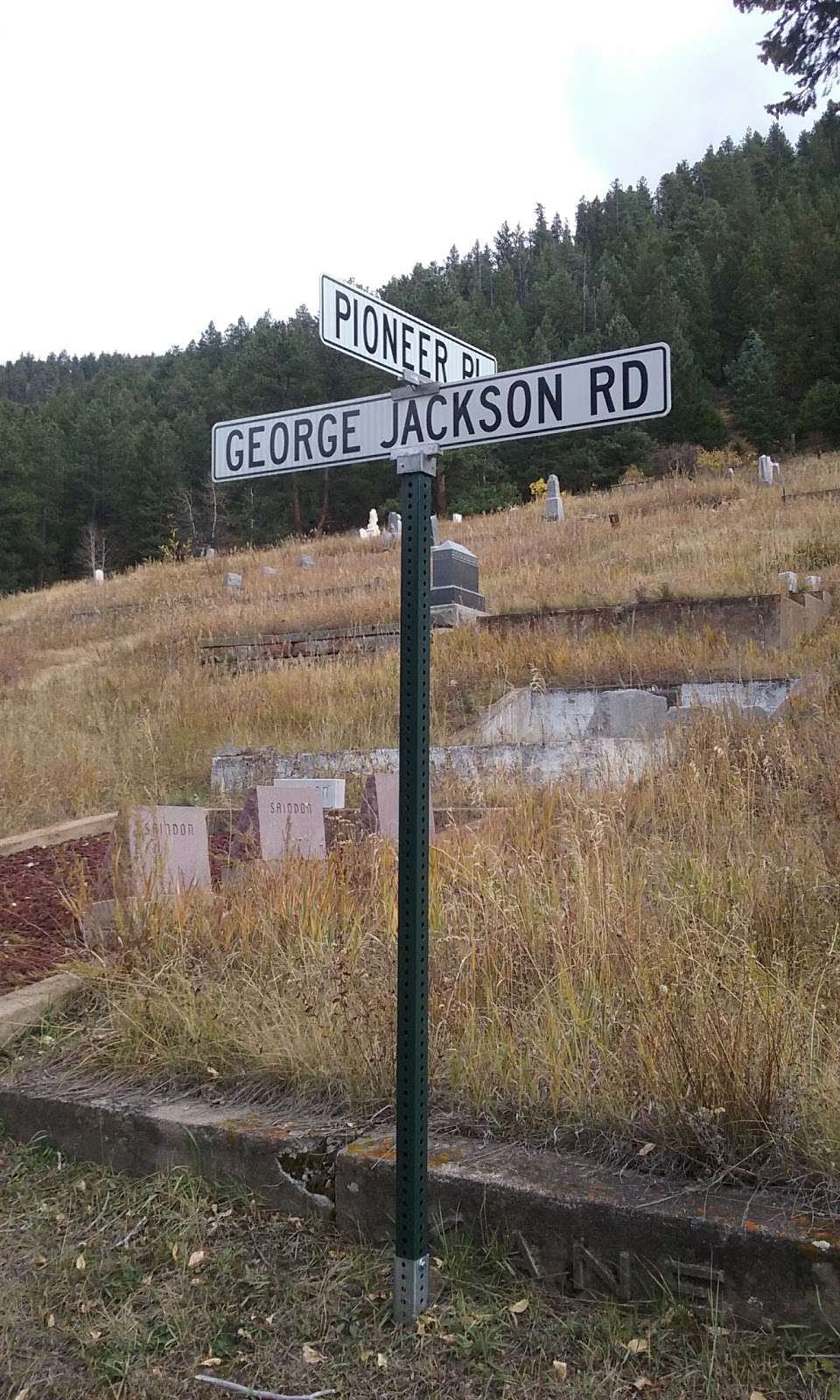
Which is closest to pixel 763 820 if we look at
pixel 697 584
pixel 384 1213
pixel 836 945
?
pixel 836 945

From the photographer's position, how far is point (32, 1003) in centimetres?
350

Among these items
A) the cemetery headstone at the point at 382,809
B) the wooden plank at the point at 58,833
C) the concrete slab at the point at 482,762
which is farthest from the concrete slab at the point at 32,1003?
the concrete slab at the point at 482,762

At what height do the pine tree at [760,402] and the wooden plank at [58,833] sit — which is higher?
the pine tree at [760,402]

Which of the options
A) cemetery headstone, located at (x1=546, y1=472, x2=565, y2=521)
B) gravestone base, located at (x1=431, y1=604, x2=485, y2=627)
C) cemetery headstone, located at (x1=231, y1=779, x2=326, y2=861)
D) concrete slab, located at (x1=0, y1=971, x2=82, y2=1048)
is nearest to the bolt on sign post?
concrete slab, located at (x1=0, y1=971, x2=82, y2=1048)

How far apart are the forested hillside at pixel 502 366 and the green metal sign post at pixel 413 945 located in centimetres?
3792

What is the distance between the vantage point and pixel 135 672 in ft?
40.4

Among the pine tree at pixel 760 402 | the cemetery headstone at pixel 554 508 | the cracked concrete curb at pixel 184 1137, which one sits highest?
the pine tree at pixel 760 402

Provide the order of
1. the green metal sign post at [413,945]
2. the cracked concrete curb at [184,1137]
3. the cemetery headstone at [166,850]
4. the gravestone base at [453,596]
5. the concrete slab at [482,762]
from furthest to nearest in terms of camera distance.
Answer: the gravestone base at [453,596] → the concrete slab at [482,762] → the cemetery headstone at [166,850] → the cracked concrete curb at [184,1137] → the green metal sign post at [413,945]

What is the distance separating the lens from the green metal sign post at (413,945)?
213 cm

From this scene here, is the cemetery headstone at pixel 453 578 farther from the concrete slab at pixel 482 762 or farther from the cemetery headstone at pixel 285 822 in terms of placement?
the cemetery headstone at pixel 285 822

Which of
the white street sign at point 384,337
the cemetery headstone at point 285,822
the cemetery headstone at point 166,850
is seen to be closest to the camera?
the white street sign at point 384,337

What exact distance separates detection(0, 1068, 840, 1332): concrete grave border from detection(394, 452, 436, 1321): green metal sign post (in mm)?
223

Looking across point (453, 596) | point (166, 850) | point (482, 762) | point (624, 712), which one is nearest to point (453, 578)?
point (453, 596)

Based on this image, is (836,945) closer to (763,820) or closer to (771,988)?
(771,988)
